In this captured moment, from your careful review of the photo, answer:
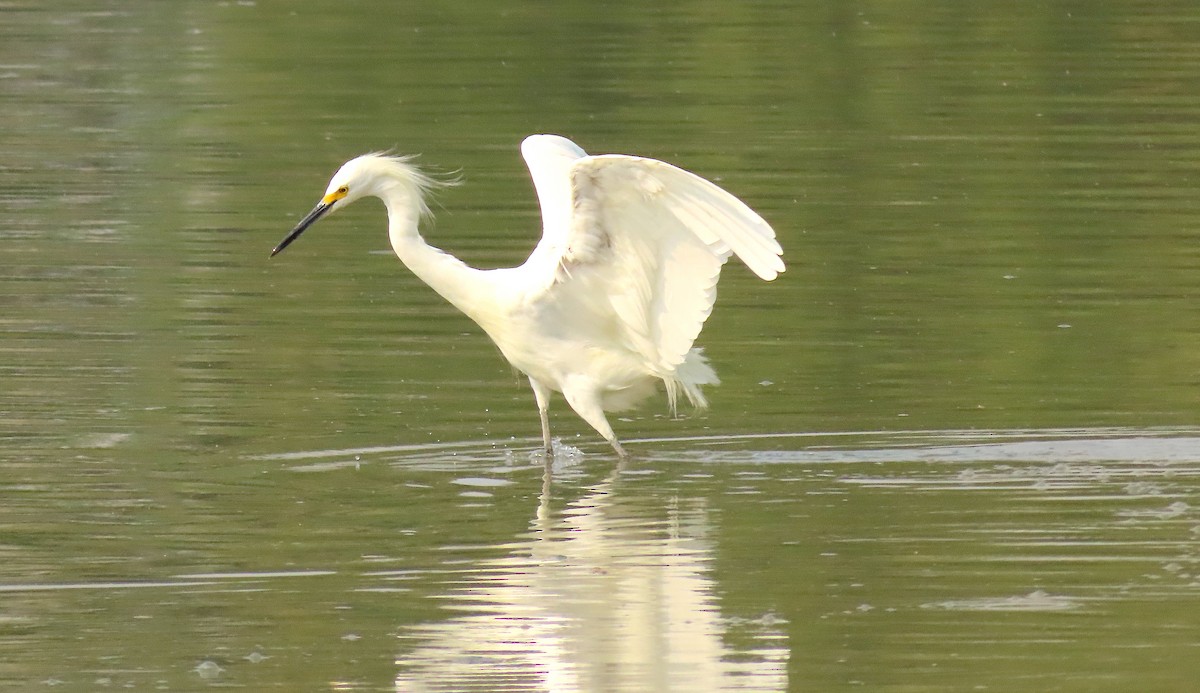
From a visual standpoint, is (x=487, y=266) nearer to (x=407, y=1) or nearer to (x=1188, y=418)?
(x=1188, y=418)

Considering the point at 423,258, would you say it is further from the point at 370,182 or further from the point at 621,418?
the point at 621,418

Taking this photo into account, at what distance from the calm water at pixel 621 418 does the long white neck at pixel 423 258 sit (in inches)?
21.9

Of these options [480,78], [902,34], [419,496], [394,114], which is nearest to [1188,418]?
[419,496]

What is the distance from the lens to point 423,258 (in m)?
10.3

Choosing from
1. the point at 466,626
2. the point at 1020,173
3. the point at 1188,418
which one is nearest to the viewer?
the point at 466,626

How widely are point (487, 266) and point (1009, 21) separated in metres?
13.0

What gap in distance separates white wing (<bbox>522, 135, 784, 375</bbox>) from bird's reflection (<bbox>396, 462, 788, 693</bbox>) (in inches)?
47.7

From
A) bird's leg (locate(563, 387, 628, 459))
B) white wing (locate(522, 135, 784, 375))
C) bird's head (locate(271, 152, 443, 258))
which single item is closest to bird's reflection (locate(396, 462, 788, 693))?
white wing (locate(522, 135, 784, 375))

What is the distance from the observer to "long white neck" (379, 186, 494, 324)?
33.7 feet

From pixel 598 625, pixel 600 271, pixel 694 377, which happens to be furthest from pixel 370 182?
pixel 598 625

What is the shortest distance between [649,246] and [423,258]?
1.25 meters

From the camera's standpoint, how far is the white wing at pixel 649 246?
29.5 feet

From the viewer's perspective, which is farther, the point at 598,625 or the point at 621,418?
the point at 621,418

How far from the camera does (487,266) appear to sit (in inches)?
544
